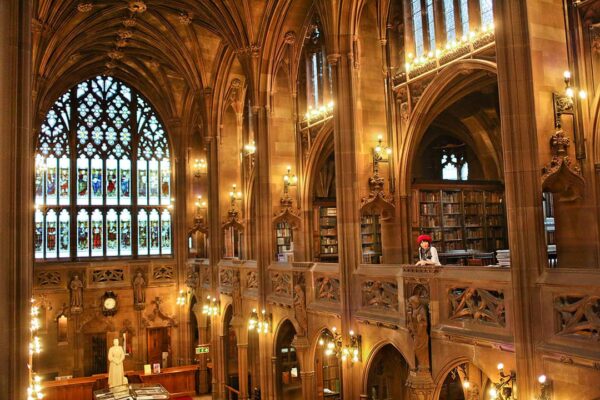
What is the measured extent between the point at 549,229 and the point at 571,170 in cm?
773

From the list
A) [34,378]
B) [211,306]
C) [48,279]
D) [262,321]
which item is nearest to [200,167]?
[211,306]

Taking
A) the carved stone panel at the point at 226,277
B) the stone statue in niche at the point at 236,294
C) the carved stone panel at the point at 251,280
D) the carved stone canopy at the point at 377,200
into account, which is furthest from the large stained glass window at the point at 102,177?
the carved stone canopy at the point at 377,200

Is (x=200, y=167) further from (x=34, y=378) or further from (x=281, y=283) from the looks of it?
(x=34, y=378)

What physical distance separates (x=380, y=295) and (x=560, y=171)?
468 centimetres

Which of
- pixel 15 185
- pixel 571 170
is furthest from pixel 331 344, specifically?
pixel 15 185

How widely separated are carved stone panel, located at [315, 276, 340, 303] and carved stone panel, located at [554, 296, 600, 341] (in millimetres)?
6331

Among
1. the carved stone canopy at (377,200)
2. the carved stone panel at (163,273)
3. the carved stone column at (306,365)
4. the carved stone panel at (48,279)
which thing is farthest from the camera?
the carved stone panel at (163,273)

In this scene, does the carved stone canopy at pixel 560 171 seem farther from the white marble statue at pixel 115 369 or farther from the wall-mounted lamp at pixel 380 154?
the white marble statue at pixel 115 369

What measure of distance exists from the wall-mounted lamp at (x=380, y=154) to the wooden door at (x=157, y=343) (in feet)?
54.9

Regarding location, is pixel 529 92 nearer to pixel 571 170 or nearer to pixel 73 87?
pixel 571 170

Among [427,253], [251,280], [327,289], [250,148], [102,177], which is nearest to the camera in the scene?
[427,253]

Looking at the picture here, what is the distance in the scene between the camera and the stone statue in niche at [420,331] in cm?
1030

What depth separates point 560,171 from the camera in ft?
29.3

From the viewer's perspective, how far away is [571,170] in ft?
29.4
